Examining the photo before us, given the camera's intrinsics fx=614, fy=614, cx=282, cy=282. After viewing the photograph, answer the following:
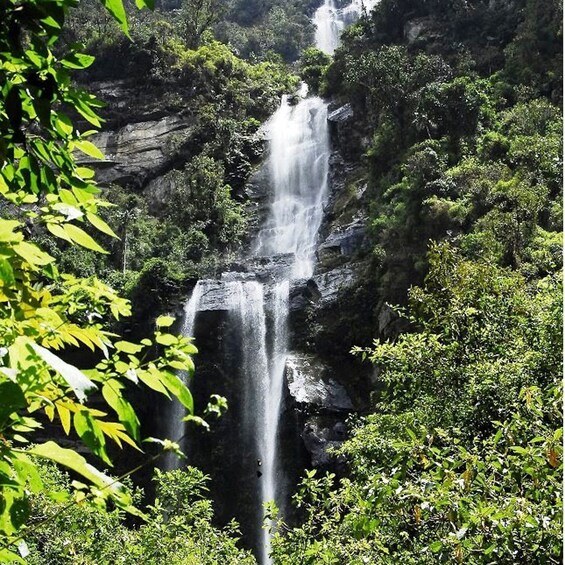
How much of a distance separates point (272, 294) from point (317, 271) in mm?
1809

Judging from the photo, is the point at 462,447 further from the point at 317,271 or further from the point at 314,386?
the point at 317,271

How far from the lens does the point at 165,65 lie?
3662 centimetres

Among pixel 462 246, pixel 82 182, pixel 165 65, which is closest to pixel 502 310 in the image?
pixel 82 182

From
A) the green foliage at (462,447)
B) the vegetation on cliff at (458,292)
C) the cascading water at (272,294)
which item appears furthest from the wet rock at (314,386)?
the green foliage at (462,447)

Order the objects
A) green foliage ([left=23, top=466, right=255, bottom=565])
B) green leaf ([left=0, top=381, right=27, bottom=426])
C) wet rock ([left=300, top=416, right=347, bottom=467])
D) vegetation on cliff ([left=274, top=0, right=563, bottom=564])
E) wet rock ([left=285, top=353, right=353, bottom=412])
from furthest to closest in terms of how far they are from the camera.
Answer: wet rock ([left=285, top=353, right=353, bottom=412]) → wet rock ([left=300, top=416, right=347, bottom=467]) → green foliage ([left=23, top=466, right=255, bottom=565]) → vegetation on cliff ([left=274, top=0, right=563, bottom=564]) → green leaf ([left=0, top=381, right=27, bottom=426])

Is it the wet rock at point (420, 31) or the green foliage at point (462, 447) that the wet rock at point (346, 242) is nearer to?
the wet rock at point (420, 31)

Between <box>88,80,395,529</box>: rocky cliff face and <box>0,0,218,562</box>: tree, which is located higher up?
<box>0,0,218,562</box>: tree

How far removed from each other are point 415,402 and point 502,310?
1349mm

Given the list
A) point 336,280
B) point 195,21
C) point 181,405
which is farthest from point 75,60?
point 195,21

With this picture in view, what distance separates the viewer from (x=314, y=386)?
17.8 m

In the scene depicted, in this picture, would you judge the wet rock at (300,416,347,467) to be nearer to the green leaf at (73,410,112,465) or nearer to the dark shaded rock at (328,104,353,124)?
the green leaf at (73,410,112,465)

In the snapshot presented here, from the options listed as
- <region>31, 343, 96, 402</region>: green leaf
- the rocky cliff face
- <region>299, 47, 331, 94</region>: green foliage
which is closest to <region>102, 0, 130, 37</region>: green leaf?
<region>31, 343, 96, 402</region>: green leaf

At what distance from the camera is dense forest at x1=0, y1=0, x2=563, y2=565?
A: 132cm

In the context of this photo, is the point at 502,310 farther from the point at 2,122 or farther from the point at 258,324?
the point at 258,324
